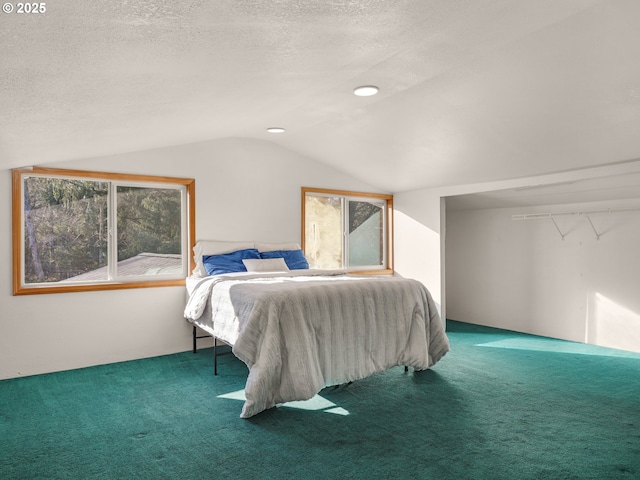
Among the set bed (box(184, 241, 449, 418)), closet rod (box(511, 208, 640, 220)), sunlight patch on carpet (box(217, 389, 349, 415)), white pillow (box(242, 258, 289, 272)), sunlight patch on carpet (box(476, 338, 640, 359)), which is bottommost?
sunlight patch on carpet (box(476, 338, 640, 359))

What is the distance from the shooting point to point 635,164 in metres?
3.72

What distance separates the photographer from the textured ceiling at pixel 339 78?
1.45 meters

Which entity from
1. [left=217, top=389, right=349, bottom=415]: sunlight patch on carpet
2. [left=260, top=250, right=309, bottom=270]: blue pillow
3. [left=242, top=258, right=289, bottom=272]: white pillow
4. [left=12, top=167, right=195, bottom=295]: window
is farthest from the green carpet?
[left=260, top=250, right=309, bottom=270]: blue pillow

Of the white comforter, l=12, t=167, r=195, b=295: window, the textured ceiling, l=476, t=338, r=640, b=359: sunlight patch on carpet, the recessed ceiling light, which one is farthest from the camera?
l=476, t=338, r=640, b=359: sunlight patch on carpet

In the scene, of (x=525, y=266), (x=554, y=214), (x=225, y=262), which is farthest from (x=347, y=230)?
(x=554, y=214)

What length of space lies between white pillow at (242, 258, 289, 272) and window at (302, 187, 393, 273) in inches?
→ 32.3

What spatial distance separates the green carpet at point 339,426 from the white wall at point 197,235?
249 millimetres

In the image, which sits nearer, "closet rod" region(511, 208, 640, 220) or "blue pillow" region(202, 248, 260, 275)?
"blue pillow" region(202, 248, 260, 275)

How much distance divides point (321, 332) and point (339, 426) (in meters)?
0.64

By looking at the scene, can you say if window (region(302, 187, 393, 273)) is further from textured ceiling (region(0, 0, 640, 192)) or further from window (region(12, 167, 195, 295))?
window (region(12, 167, 195, 295))

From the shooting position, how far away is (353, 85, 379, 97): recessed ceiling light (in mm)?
3121

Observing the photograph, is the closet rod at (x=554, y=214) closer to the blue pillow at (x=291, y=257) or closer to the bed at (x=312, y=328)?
the bed at (x=312, y=328)

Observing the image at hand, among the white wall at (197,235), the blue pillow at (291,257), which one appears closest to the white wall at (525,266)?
the white wall at (197,235)

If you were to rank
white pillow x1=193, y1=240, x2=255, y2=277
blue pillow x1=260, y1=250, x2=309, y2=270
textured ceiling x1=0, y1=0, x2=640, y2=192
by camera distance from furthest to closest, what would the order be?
blue pillow x1=260, y1=250, x2=309, y2=270 → white pillow x1=193, y1=240, x2=255, y2=277 → textured ceiling x1=0, y1=0, x2=640, y2=192
